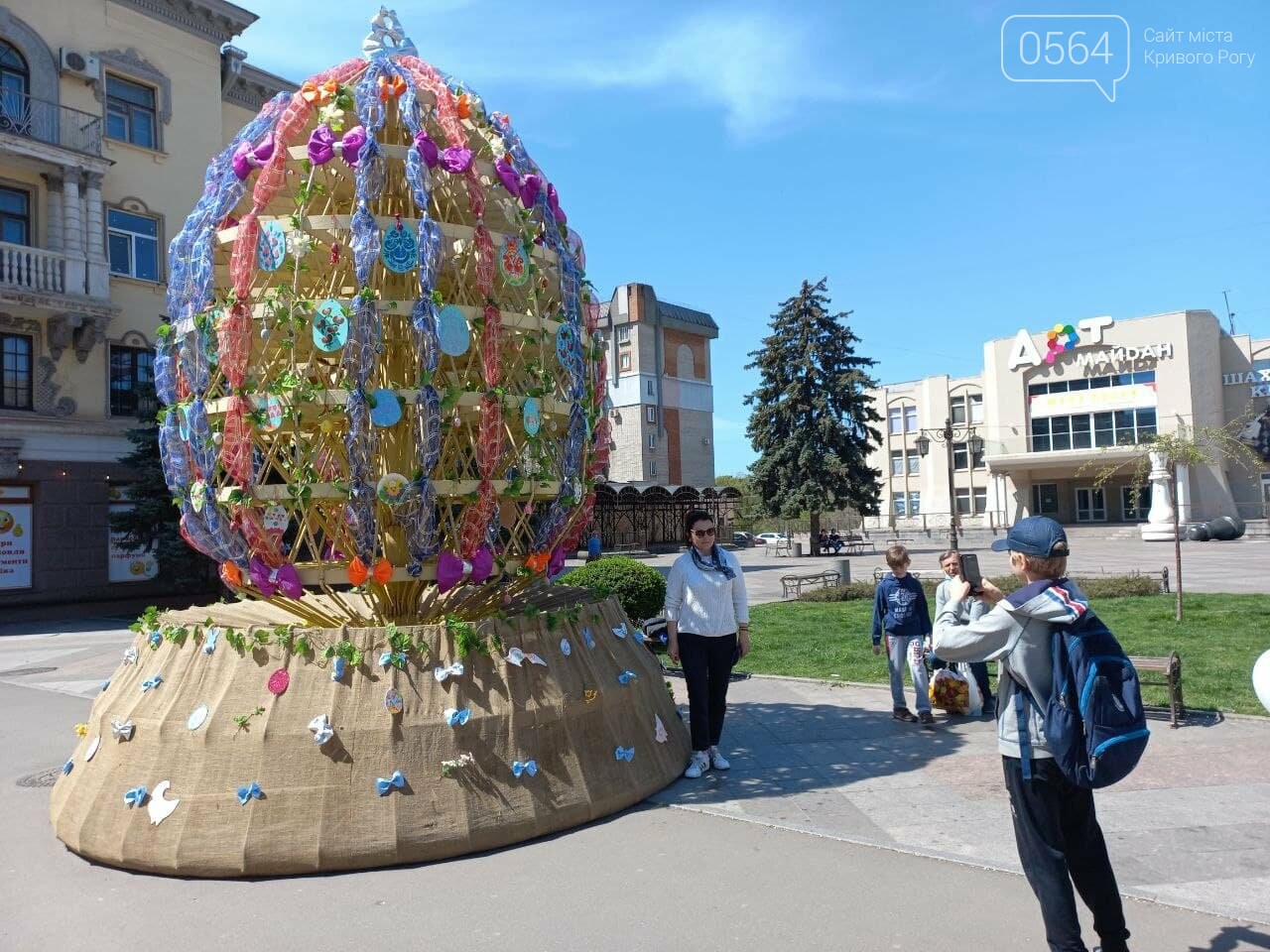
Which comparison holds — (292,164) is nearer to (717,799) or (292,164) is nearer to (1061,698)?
(717,799)

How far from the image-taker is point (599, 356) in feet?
23.0

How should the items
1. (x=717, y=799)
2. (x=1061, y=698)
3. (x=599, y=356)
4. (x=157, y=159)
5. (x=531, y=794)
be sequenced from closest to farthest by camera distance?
(x=1061, y=698)
(x=531, y=794)
(x=717, y=799)
(x=599, y=356)
(x=157, y=159)

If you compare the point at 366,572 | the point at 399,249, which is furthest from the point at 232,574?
the point at 399,249

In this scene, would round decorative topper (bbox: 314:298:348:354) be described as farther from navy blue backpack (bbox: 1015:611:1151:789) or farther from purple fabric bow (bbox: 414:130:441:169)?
navy blue backpack (bbox: 1015:611:1151:789)

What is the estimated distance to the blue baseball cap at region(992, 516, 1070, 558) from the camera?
3625mm

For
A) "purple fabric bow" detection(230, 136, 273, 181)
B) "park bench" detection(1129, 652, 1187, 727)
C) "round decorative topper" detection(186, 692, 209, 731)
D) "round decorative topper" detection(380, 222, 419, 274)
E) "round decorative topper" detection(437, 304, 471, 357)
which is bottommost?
"park bench" detection(1129, 652, 1187, 727)

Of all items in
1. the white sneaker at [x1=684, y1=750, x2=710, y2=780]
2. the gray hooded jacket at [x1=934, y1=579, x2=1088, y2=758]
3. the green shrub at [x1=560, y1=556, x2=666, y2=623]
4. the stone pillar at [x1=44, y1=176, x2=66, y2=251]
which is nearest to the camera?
the gray hooded jacket at [x1=934, y1=579, x2=1088, y2=758]

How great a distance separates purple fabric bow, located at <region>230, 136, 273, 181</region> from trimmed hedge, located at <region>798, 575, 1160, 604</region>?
51.6ft

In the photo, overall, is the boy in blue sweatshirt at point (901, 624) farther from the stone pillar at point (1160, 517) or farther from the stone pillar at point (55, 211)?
the stone pillar at point (1160, 517)

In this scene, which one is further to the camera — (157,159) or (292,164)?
(157,159)

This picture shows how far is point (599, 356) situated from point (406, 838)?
3691 millimetres

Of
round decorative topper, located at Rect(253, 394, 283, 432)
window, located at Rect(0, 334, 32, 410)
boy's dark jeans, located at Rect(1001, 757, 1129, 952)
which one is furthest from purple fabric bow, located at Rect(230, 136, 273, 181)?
window, located at Rect(0, 334, 32, 410)

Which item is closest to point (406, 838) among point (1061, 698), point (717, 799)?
point (717, 799)

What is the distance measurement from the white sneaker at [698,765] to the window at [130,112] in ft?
72.6
